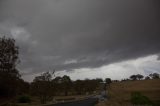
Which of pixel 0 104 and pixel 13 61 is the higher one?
pixel 13 61

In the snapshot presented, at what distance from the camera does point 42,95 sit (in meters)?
81.8

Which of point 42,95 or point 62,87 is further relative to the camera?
point 62,87

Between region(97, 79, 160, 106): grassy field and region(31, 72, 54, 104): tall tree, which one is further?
region(31, 72, 54, 104): tall tree

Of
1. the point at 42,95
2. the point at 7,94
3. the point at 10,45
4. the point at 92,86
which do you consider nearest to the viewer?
the point at 10,45

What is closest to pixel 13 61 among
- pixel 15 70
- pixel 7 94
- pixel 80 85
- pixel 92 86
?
pixel 15 70

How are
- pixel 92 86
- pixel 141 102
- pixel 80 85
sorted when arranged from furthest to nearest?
pixel 92 86
pixel 80 85
pixel 141 102

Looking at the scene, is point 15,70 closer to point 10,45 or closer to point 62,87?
point 10,45

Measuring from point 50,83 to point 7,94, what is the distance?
2292 centimetres

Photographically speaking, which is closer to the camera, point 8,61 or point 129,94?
point 8,61

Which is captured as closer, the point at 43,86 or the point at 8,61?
the point at 8,61

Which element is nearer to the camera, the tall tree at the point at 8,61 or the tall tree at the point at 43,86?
the tall tree at the point at 8,61

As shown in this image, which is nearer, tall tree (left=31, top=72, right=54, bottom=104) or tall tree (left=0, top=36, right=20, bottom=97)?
tall tree (left=0, top=36, right=20, bottom=97)

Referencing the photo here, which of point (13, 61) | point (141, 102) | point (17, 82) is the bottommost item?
point (141, 102)

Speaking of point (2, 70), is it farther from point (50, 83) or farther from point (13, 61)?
point (50, 83)
